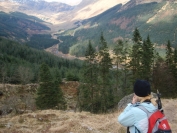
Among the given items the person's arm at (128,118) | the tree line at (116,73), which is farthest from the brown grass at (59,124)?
the tree line at (116,73)

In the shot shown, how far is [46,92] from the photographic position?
36625 mm

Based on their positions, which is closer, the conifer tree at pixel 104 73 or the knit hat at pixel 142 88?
the knit hat at pixel 142 88

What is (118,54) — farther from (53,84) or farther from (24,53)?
(24,53)

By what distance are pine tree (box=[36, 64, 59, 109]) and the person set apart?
106 ft

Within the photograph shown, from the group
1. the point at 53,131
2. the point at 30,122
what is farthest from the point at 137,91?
the point at 30,122

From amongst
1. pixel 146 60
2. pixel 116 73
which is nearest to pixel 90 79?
pixel 116 73

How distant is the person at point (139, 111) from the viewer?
4379 millimetres

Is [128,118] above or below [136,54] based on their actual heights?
below

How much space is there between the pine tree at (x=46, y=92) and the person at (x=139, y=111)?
3237 cm

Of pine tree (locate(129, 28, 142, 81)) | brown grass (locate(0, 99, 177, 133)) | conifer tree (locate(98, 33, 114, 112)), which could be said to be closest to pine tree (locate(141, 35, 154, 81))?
pine tree (locate(129, 28, 142, 81))

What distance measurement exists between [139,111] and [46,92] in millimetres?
33421

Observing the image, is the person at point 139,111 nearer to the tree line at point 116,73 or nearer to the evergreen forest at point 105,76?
the tree line at point 116,73

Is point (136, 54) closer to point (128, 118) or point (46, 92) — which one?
point (46, 92)

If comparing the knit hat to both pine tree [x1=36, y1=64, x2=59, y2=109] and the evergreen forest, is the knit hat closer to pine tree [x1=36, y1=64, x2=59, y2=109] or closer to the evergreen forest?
the evergreen forest
